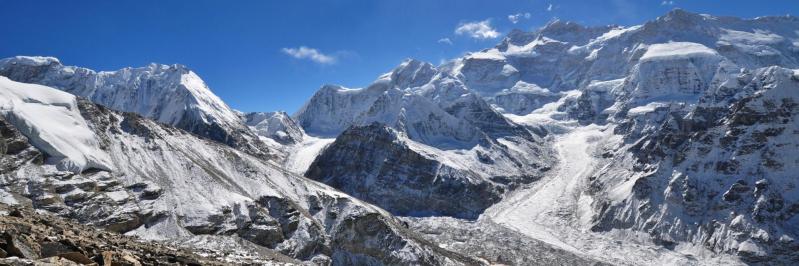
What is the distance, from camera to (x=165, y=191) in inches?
4355

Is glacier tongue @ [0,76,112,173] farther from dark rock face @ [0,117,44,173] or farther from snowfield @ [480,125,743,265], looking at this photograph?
snowfield @ [480,125,743,265]

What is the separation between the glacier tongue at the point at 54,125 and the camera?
10600 cm

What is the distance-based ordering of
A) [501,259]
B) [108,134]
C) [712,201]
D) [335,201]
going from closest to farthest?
[108,134] < [335,201] < [501,259] < [712,201]

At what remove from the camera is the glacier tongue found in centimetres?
10600

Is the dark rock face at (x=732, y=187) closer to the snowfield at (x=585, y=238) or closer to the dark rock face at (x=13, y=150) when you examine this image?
the snowfield at (x=585, y=238)

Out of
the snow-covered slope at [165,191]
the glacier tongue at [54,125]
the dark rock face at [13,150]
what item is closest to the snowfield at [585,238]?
the snow-covered slope at [165,191]

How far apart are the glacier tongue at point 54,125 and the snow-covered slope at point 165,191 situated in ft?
0.68

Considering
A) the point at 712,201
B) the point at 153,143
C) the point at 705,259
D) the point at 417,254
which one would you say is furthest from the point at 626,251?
the point at 153,143

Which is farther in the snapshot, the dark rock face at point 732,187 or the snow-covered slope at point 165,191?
the dark rock face at point 732,187

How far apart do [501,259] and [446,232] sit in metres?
32.5

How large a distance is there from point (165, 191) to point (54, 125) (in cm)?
2293

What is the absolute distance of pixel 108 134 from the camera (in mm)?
122938

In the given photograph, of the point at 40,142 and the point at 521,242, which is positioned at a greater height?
the point at 40,142

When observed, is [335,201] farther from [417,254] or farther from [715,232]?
[715,232]
